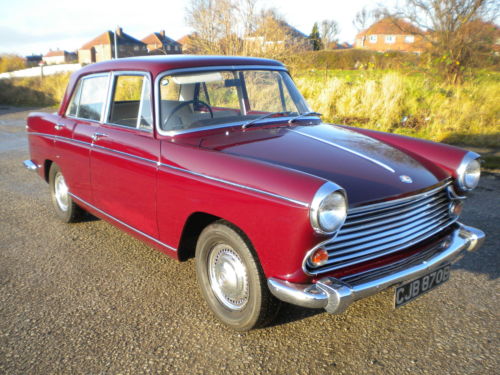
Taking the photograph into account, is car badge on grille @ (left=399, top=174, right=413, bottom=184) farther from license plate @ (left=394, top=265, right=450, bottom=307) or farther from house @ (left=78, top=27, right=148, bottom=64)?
house @ (left=78, top=27, right=148, bottom=64)

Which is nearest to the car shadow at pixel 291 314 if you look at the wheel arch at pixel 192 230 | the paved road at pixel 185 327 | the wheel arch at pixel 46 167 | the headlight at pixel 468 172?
the paved road at pixel 185 327

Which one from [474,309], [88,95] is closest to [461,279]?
[474,309]

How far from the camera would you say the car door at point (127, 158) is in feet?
10.6

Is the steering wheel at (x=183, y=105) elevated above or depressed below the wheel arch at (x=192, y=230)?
above

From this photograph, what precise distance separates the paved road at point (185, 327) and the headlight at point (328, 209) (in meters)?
0.82

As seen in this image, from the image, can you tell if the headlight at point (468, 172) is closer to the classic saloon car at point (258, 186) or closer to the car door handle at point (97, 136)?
the classic saloon car at point (258, 186)

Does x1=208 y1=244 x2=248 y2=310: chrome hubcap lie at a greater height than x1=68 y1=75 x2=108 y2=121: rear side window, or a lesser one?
lesser

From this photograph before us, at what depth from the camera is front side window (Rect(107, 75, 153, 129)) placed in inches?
135

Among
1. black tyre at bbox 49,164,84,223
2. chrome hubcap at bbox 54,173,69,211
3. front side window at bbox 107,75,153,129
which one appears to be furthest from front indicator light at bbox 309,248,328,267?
chrome hubcap at bbox 54,173,69,211

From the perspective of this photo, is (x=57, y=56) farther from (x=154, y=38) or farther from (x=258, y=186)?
(x=258, y=186)

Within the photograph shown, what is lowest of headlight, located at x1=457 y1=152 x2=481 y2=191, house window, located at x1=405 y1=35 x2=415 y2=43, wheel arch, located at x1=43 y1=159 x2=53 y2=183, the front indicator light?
wheel arch, located at x1=43 y1=159 x2=53 y2=183

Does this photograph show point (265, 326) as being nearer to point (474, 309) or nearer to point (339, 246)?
point (339, 246)

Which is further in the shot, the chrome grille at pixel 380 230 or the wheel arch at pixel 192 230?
the wheel arch at pixel 192 230

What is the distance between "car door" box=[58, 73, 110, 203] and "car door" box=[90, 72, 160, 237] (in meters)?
0.13
